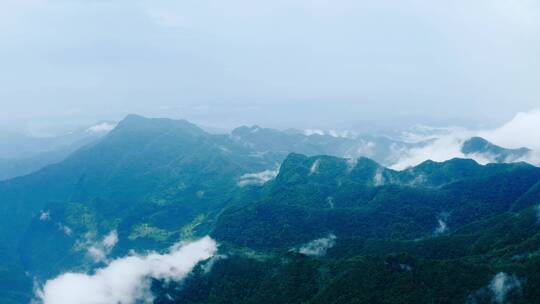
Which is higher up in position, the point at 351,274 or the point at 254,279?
the point at 351,274

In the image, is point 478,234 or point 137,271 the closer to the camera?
point 478,234

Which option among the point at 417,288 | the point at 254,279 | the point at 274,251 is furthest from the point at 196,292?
the point at 417,288

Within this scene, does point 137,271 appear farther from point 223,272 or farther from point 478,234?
point 478,234

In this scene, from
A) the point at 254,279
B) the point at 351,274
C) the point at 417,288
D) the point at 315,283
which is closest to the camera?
the point at 417,288

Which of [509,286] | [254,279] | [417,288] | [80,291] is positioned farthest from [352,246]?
[80,291]

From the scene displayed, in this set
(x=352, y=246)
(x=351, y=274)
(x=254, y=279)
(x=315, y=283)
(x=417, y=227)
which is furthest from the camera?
(x=417, y=227)

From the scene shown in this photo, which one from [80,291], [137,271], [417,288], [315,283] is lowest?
[80,291]

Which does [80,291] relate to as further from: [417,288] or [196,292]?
[417,288]

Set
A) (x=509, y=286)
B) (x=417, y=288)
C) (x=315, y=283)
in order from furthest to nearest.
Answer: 1. (x=315, y=283)
2. (x=417, y=288)
3. (x=509, y=286)

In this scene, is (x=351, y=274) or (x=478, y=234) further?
(x=478, y=234)
